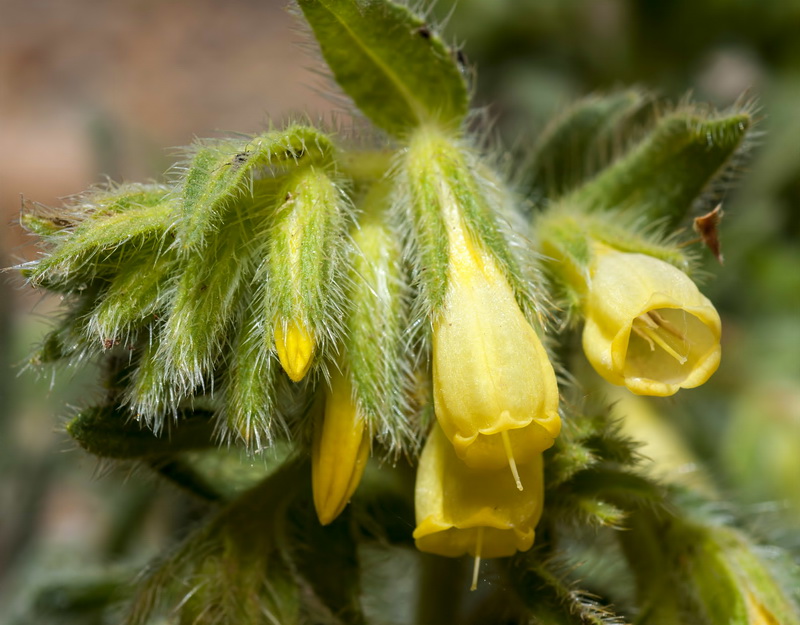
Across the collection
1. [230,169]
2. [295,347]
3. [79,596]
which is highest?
[230,169]

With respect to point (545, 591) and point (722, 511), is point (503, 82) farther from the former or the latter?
point (545, 591)

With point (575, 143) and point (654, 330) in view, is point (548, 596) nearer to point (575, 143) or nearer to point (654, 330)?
point (654, 330)

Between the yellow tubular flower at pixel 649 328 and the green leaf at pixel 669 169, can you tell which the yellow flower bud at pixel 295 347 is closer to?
the yellow tubular flower at pixel 649 328

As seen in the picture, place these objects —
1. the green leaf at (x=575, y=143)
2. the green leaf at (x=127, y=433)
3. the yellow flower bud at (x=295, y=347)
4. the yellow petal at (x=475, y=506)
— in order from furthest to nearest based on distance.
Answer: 1. the green leaf at (x=575, y=143)
2. the green leaf at (x=127, y=433)
3. the yellow petal at (x=475, y=506)
4. the yellow flower bud at (x=295, y=347)

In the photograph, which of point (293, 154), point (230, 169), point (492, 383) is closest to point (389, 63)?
point (293, 154)

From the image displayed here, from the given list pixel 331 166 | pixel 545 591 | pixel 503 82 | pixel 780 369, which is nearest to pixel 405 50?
pixel 331 166

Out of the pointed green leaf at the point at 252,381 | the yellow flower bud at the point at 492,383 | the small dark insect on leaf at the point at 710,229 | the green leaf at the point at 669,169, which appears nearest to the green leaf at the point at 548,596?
the yellow flower bud at the point at 492,383

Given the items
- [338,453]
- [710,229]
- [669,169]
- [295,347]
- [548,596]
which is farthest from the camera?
[669,169]
